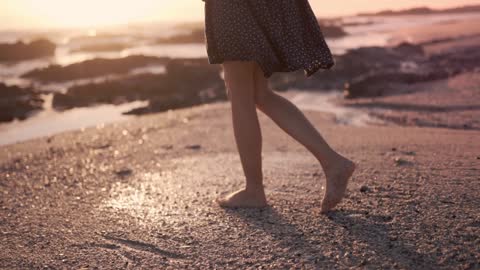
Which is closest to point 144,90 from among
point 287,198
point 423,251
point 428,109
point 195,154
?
point 428,109

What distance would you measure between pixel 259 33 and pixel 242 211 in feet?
2.98

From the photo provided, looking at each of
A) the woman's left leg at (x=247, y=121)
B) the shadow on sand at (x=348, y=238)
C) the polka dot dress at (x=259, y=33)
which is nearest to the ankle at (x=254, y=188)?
the woman's left leg at (x=247, y=121)

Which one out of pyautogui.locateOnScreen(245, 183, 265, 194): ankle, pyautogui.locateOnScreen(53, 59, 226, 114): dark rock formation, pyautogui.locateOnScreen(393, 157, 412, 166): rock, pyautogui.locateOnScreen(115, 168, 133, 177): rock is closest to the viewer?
pyautogui.locateOnScreen(245, 183, 265, 194): ankle

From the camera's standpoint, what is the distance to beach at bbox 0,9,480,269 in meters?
2.06

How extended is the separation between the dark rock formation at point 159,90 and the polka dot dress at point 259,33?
7075 mm

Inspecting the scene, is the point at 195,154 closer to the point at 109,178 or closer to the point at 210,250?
the point at 109,178

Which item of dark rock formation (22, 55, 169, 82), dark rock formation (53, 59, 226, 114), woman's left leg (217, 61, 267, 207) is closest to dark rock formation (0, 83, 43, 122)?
dark rock formation (53, 59, 226, 114)

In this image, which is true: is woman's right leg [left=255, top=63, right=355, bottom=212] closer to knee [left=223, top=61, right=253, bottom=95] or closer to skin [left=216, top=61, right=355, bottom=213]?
skin [left=216, top=61, right=355, bottom=213]

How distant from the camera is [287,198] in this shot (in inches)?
110

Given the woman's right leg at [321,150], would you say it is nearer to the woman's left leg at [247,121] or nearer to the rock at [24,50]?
the woman's left leg at [247,121]

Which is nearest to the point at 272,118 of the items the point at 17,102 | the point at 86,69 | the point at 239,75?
the point at 239,75

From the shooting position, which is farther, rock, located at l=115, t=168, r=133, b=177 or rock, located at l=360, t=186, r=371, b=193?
rock, located at l=115, t=168, r=133, b=177

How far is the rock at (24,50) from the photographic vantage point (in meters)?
24.5

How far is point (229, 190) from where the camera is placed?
3.14 meters
